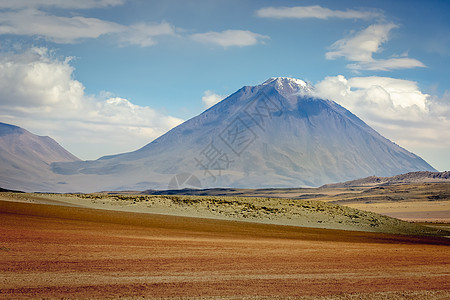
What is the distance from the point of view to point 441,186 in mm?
170875

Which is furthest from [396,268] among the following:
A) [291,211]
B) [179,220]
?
[291,211]

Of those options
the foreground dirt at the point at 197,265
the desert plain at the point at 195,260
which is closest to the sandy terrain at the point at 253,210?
the desert plain at the point at 195,260

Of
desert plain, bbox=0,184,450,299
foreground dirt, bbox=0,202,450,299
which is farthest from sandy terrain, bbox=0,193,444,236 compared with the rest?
foreground dirt, bbox=0,202,450,299

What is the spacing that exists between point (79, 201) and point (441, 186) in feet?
476

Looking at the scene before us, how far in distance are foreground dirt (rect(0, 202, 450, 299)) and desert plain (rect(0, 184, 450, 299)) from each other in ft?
0.13

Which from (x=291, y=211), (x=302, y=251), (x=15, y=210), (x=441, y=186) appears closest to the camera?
(x=302, y=251)

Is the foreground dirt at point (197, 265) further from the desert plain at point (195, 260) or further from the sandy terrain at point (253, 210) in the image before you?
the sandy terrain at point (253, 210)

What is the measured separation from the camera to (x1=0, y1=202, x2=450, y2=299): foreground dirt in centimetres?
1689

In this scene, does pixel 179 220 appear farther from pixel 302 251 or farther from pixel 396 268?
pixel 396 268

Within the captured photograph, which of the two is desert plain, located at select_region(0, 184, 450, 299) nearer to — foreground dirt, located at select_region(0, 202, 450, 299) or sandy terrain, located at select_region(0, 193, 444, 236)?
foreground dirt, located at select_region(0, 202, 450, 299)

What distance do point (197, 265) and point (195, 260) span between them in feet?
4.61

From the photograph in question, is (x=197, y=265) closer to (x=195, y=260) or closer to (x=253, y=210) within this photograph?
(x=195, y=260)

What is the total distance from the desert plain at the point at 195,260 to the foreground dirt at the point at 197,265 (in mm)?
40

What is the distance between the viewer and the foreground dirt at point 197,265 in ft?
55.4
